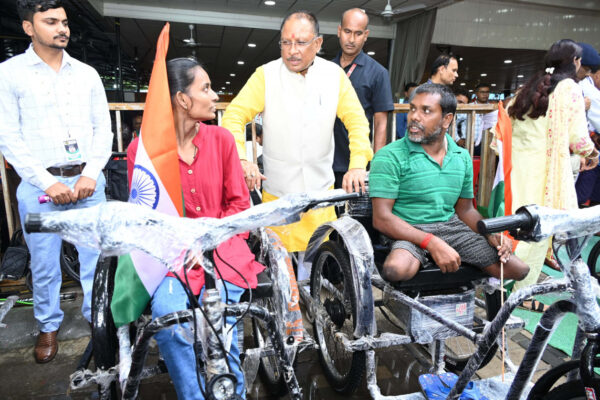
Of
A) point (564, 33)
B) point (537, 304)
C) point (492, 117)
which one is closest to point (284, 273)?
point (537, 304)

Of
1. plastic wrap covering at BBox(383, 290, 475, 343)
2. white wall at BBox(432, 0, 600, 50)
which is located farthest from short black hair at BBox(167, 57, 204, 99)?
white wall at BBox(432, 0, 600, 50)

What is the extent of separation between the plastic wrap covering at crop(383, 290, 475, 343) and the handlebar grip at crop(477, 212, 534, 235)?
0.99m

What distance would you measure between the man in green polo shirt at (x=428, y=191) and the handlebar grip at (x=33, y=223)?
1.65 m

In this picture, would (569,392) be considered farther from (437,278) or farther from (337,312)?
(337,312)

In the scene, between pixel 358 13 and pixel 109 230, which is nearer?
pixel 109 230

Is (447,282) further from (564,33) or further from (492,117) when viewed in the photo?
(564,33)

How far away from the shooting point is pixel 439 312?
2096 millimetres

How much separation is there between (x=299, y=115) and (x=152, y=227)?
5.55 feet

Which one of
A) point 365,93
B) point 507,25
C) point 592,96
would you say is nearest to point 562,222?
point 365,93

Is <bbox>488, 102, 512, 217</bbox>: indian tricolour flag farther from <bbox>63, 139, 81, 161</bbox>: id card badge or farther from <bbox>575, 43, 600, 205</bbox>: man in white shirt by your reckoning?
<bbox>63, 139, 81, 161</bbox>: id card badge

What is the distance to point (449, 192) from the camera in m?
2.36

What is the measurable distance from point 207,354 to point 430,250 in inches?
53.6

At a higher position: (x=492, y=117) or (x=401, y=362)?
(x=492, y=117)

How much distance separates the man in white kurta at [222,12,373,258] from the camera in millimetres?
2438
